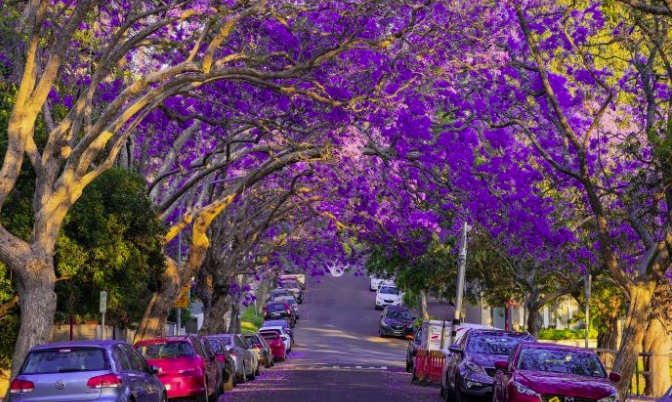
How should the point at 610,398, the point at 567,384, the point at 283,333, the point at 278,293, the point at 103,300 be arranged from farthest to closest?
the point at 278,293
the point at 283,333
the point at 103,300
the point at 567,384
the point at 610,398

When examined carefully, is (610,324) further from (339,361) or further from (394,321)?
(394,321)

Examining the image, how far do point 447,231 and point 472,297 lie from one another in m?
17.9

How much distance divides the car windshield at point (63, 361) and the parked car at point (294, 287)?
225 feet

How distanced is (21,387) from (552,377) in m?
7.62

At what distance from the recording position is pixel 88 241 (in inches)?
944

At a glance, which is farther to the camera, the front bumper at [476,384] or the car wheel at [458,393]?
the car wheel at [458,393]

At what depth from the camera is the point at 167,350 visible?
80.4 feet

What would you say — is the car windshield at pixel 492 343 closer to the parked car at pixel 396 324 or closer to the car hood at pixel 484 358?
the car hood at pixel 484 358

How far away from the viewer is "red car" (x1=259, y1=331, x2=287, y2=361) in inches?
1953

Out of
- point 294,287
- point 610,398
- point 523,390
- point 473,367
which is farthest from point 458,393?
point 294,287

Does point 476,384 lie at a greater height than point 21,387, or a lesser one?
greater

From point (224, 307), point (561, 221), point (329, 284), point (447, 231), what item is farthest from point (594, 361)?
point (329, 284)

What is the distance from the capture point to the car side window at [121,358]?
53.0 feet

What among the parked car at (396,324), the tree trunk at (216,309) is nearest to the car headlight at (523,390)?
the tree trunk at (216,309)
